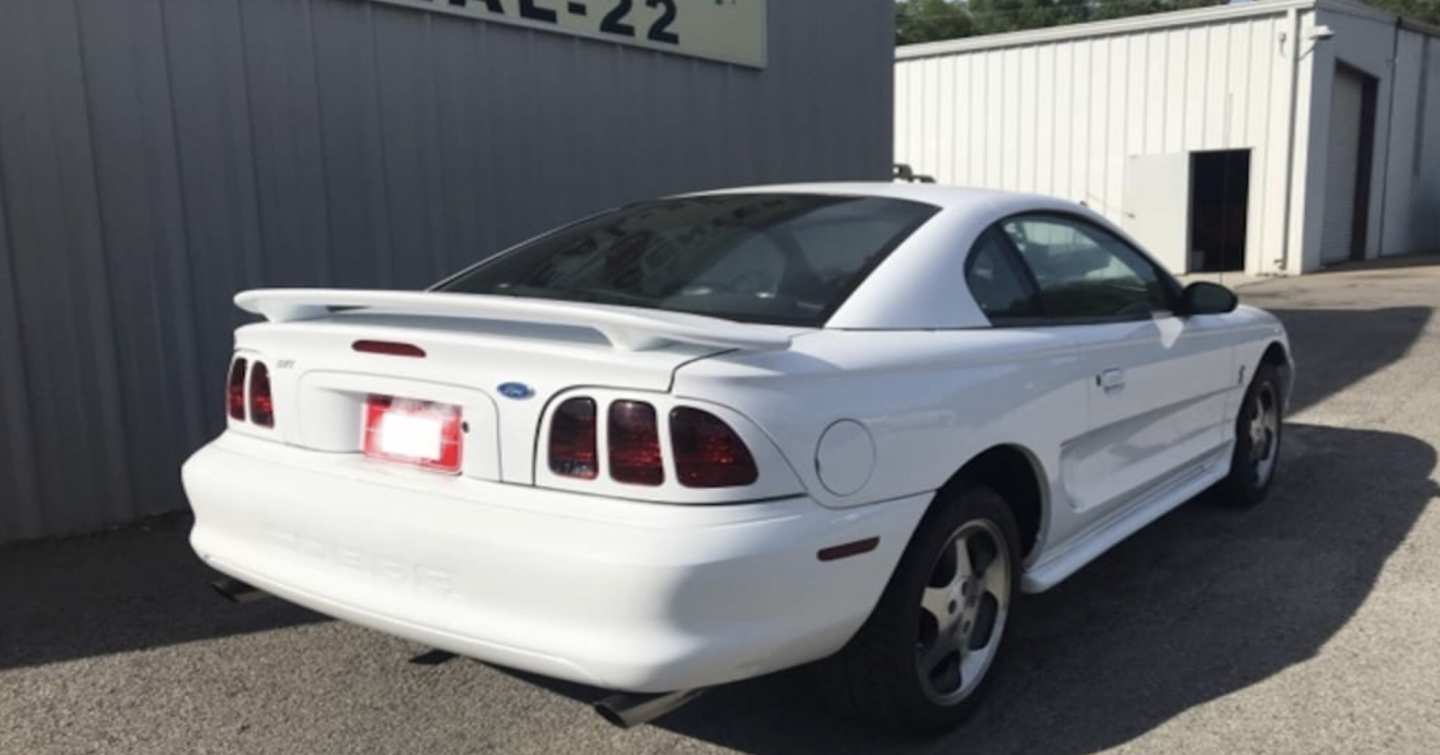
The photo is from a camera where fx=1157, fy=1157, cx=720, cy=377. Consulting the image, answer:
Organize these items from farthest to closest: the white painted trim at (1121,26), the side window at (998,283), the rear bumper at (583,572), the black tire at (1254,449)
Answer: the white painted trim at (1121,26) → the black tire at (1254,449) → the side window at (998,283) → the rear bumper at (583,572)

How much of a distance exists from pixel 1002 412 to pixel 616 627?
1262 mm

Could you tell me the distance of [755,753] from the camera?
9.81 feet

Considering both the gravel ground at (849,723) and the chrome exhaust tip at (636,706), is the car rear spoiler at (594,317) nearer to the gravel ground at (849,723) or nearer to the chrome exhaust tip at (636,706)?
the chrome exhaust tip at (636,706)

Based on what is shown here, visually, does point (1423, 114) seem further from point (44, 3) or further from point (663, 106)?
point (44, 3)

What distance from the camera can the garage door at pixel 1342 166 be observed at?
65.4ft

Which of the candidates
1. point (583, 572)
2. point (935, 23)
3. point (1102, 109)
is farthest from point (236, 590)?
point (935, 23)

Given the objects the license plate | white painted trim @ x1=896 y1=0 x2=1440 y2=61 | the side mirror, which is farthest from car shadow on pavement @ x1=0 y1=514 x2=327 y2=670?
white painted trim @ x1=896 y1=0 x2=1440 y2=61

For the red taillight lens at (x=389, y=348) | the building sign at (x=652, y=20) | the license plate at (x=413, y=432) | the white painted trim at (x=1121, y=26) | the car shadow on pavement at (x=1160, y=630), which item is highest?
the white painted trim at (x=1121, y=26)

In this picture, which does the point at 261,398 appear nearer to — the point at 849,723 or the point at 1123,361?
the point at 849,723

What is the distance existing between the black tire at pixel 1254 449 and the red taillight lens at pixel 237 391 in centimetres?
390

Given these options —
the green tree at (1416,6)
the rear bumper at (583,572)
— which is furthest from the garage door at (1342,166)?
the green tree at (1416,6)

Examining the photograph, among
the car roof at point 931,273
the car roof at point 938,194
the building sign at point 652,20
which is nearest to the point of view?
the car roof at point 931,273

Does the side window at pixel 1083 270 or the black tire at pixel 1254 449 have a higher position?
the side window at pixel 1083 270

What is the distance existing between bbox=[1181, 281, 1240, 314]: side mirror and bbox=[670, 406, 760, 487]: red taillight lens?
103 inches
